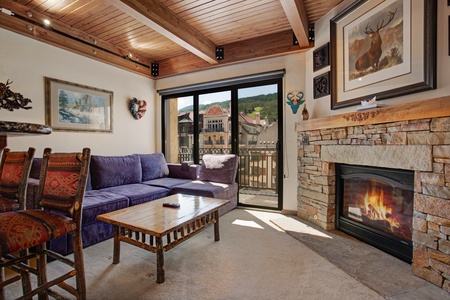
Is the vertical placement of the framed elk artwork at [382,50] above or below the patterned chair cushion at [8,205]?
above

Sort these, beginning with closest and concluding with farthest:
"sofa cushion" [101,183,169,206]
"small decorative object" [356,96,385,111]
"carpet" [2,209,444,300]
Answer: "carpet" [2,209,444,300], "small decorative object" [356,96,385,111], "sofa cushion" [101,183,169,206]

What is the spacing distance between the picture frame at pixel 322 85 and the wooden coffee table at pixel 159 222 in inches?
74.5

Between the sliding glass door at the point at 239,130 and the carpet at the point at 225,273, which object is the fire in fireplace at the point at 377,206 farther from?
the sliding glass door at the point at 239,130

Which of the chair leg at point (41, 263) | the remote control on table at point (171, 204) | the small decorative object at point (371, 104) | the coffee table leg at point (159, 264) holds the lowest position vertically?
the coffee table leg at point (159, 264)

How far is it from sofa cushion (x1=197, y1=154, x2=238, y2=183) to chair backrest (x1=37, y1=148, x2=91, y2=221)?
242 cm

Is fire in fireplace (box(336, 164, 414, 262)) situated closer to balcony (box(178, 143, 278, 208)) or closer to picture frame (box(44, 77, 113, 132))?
balcony (box(178, 143, 278, 208))

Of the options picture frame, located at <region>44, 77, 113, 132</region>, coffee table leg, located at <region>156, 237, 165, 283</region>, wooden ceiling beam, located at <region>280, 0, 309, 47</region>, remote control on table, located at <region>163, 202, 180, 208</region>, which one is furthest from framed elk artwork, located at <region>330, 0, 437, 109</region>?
picture frame, located at <region>44, 77, 113, 132</region>

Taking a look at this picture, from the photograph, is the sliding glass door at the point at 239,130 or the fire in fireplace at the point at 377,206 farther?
the sliding glass door at the point at 239,130

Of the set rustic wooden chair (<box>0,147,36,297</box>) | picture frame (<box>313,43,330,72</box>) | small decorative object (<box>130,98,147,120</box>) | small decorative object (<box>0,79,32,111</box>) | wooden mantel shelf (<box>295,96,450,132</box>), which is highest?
picture frame (<box>313,43,330,72</box>)

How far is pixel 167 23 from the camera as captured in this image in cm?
267

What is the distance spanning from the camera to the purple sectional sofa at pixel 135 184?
2.27 metres

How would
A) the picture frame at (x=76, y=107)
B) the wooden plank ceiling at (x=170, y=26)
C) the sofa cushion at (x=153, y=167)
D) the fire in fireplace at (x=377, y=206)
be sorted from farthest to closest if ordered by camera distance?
1. the sofa cushion at (x=153, y=167)
2. the picture frame at (x=76, y=107)
3. the wooden plank ceiling at (x=170, y=26)
4. the fire in fireplace at (x=377, y=206)

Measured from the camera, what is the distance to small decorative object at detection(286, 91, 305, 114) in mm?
3262

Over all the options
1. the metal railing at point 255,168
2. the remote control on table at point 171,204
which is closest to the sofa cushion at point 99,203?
the remote control on table at point 171,204
